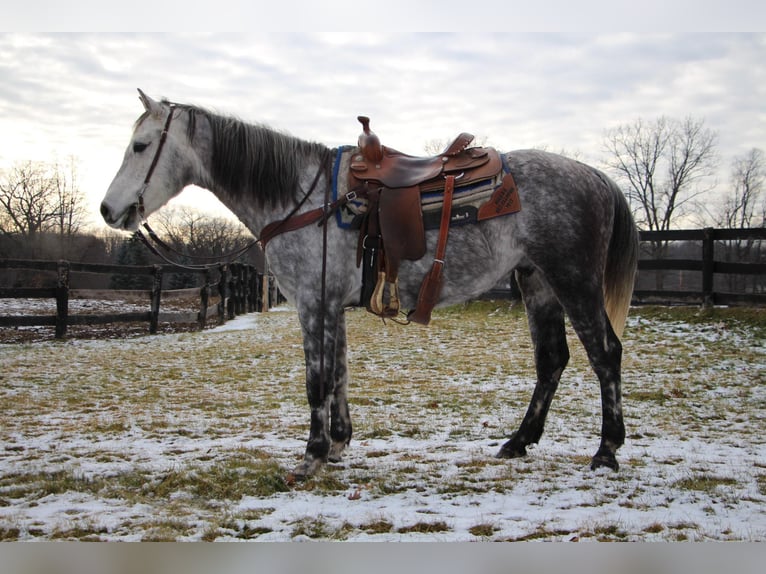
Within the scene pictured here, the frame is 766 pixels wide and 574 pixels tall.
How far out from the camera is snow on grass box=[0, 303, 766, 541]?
2150 millimetres

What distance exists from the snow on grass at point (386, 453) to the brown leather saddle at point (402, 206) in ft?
3.13

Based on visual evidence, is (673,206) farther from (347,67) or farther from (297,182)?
(297,182)

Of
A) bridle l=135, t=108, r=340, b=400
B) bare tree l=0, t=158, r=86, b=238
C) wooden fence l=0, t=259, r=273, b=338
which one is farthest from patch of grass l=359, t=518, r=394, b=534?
wooden fence l=0, t=259, r=273, b=338

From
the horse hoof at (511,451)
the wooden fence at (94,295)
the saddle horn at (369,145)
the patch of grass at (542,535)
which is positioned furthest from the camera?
the wooden fence at (94,295)

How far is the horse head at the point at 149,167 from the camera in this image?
2762 millimetres

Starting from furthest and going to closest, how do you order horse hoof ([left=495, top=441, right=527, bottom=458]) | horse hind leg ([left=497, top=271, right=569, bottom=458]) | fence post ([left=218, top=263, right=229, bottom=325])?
fence post ([left=218, top=263, right=229, bottom=325]) → horse hind leg ([left=497, top=271, right=569, bottom=458]) → horse hoof ([left=495, top=441, right=527, bottom=458])

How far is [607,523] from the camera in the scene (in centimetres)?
212

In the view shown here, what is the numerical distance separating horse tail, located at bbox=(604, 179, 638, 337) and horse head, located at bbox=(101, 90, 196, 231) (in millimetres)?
2443

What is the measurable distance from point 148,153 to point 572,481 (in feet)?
9.08

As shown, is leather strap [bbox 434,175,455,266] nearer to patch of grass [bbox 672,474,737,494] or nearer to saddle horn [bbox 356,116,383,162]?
saddle horn [bbox 356,116,383,162]

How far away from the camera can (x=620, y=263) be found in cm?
312

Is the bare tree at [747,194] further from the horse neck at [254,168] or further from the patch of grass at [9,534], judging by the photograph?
the patch of grass at [9,534]

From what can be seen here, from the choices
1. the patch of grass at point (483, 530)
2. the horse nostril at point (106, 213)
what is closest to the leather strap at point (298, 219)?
the horse nostril at point (106, 213)

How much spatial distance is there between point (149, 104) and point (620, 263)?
280cm
